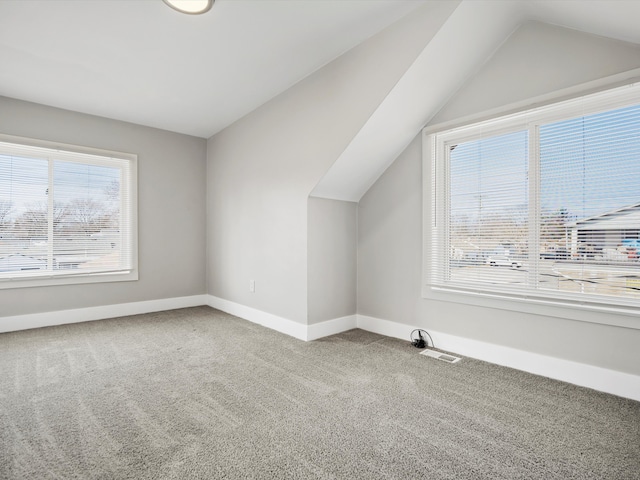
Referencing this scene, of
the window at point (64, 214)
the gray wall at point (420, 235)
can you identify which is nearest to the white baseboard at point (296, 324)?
the gray wall at point (420, 235)

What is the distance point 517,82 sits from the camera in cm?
242

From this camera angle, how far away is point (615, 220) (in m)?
2.06

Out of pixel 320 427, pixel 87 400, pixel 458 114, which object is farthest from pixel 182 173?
pixel 320 427

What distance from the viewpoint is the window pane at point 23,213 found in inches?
136

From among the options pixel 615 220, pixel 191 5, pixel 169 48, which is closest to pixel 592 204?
pixel 615 220

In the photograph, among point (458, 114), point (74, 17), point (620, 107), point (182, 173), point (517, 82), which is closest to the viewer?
point (620, 107)

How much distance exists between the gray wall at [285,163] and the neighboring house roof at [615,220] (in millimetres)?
1593

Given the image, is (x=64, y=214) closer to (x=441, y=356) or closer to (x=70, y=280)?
(x=70, y=280)

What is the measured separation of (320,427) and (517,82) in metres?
2.66

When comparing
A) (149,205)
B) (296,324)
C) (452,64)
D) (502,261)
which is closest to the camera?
(452,64)

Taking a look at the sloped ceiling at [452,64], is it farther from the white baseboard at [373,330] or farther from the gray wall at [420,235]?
the white baseboard at [373,330]

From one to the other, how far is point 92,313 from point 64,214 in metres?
1.19

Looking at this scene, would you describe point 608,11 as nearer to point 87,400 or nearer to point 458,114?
point 458,114

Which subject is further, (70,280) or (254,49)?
(70,280)
